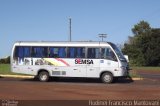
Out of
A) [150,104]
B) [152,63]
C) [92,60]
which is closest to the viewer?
[150,104]

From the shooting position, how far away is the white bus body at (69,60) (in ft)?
99.0

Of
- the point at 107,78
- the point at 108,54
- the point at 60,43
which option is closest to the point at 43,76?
the point at 60,43

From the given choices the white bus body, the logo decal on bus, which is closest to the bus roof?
the white bus body

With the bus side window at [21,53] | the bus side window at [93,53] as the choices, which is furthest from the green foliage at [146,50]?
the bus side window at [21,53]

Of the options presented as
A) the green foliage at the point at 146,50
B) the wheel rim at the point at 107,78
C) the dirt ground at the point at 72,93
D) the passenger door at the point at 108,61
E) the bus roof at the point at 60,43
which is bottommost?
the dirt ground at the point at 72,93

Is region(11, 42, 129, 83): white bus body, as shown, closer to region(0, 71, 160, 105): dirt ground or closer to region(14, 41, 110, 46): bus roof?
region(14, 41, 110, 46): bus roof

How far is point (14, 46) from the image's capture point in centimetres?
3206

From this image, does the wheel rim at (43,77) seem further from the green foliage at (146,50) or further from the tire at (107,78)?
the green foliage at (146,50)

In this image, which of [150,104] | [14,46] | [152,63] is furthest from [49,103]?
[152,63]

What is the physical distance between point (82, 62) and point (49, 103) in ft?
52.1

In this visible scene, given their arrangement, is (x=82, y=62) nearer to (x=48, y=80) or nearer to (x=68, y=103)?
(x=48, y=80)

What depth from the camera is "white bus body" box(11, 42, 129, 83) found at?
1188 inches

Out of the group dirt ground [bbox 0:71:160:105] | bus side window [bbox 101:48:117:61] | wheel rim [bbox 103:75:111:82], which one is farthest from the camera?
wheel rim [bbox 103:75:111:82]

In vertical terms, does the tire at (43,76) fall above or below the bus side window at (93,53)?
below
